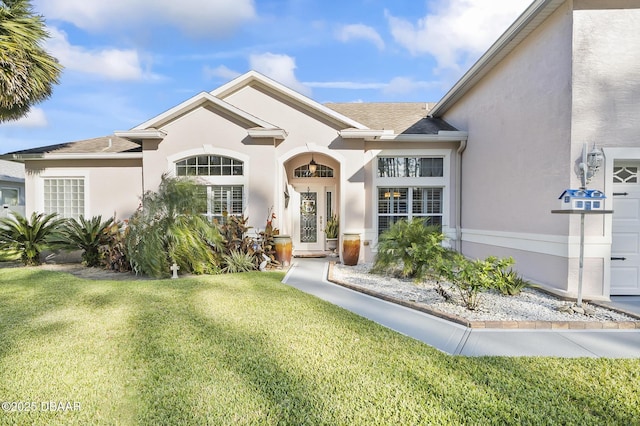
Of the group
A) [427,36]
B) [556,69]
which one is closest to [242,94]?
[556,69]

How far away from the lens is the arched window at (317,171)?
1222 centimetres

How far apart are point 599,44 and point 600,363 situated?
5.78 meters

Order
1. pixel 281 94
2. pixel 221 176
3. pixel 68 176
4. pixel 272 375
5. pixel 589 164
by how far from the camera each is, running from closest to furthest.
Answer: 1. pixel 272 375
2. pixel 589 164
3. pixel 221 176
4. pixel 281 94
5. pixel 68 176

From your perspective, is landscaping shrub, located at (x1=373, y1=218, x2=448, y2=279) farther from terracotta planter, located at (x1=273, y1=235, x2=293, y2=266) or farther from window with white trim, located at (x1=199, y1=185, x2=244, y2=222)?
window with white trim, located at (x1=199, y1=185, x2=244, y2=222)

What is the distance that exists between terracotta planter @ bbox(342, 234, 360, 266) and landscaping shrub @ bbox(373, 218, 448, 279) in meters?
1.36

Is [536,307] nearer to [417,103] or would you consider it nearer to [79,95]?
[417,103]

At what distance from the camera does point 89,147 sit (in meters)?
12.1

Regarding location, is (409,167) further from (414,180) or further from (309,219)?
(309,219)

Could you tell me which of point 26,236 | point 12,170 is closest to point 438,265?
point 26,236

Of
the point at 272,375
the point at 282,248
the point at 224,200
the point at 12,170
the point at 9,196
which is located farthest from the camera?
the point at 12,170

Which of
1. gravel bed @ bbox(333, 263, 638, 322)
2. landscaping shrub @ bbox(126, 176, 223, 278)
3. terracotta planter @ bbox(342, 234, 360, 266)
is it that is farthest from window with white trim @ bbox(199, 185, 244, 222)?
gravel bed @ bbox(333, 263, 638, 322)

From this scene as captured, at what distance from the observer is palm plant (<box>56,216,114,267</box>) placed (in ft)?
31.8

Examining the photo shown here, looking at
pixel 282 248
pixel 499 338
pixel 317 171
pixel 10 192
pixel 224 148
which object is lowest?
pixel 499 338

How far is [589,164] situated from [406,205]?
17.6 feet
